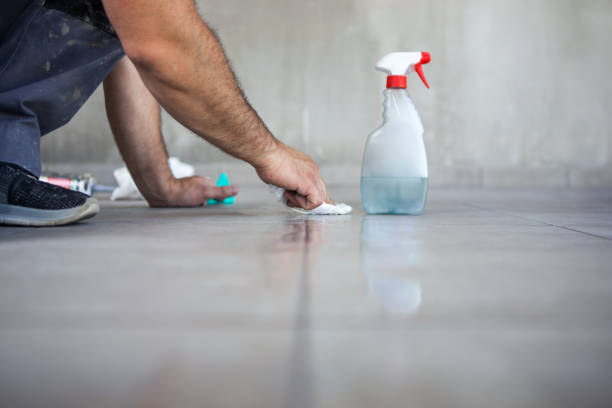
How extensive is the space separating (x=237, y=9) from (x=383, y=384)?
393 centimetres

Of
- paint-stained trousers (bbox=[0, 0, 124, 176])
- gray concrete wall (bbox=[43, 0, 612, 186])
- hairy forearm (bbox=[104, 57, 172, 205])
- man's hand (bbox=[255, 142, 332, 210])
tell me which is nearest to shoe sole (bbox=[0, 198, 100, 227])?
paint-stained trousers (bbox=[0, 0, 124, 176])

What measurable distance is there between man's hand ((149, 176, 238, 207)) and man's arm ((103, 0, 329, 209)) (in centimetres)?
51

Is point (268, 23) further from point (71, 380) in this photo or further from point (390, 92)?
point (71, 380)

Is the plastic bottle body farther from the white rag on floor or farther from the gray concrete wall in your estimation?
the gray concrete wall

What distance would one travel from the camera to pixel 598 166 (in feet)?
12.7

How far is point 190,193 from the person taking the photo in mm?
1535

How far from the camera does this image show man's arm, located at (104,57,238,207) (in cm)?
138

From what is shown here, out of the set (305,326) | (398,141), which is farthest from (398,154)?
(305,326)

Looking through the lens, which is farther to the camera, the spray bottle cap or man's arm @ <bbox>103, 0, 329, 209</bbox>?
the spray bottle cap

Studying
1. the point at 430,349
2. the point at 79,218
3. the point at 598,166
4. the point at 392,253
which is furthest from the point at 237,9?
the point at 430,349

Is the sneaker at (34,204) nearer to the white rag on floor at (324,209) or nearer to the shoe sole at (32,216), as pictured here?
the shoe sole at (32,216)

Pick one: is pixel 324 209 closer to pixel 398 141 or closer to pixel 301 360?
pixel 398 141

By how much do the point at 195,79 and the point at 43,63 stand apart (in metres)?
0.42

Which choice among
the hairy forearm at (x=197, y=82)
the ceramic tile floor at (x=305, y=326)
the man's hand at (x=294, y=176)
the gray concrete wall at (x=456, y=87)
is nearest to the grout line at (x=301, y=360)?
the ceramic tile floor at (x=305, y=326)
